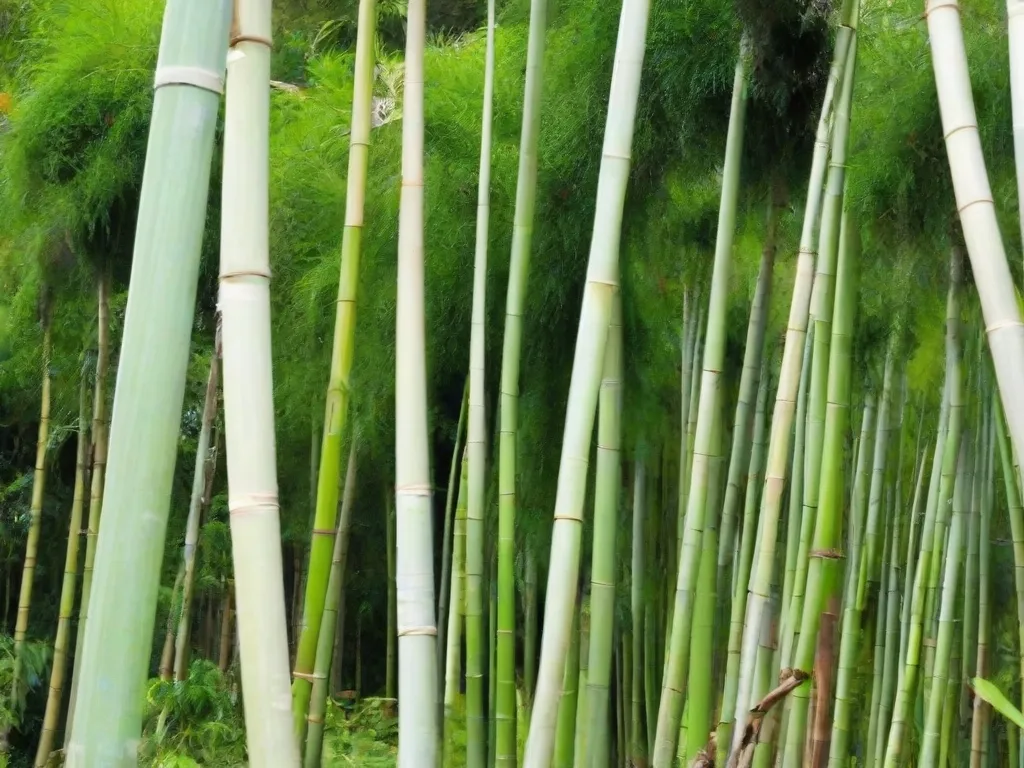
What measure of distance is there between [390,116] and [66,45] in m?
1.40

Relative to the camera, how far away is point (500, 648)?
7.13 feet

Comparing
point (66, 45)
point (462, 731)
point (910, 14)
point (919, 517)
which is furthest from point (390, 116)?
point (462, 731)

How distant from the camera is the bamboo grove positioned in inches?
35.7

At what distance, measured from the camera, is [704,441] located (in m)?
2.14

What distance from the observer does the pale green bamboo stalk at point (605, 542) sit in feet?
5.38

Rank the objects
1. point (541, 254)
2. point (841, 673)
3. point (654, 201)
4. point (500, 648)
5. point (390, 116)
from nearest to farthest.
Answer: point (500, 648)
point (841, 673)
point (654, 201)
point (541, 254)
point (390, 116)

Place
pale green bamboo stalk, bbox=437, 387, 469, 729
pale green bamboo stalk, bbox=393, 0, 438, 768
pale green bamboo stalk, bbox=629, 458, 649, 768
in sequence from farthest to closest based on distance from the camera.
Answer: pale green bamboo stalk, bbox=629, 458, 649, 768, pale green bamboo stalk, bbox=437, 387, 469, 729, pale green bamboo stalk, bbox=393, 0, 438, 768

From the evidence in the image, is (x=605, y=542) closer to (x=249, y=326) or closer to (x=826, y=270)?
(x=826, y=270)

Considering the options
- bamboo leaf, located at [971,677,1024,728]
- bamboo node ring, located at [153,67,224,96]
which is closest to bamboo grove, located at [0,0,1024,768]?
bamboo node ring, located at [153,67,224,96]

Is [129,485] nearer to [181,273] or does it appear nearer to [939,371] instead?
[181,273]

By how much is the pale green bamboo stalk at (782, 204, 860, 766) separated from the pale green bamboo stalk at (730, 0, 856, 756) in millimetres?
58

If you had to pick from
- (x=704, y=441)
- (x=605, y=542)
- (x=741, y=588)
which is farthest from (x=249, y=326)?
(x=741, y=588)

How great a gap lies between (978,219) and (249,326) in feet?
2.27

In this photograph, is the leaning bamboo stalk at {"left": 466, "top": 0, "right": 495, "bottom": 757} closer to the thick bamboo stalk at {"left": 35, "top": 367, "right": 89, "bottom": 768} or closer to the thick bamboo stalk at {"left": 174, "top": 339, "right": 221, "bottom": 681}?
the thick bamboo stalk at {"left": 174, "top": 339, "right": 221, "bottom": 681}
